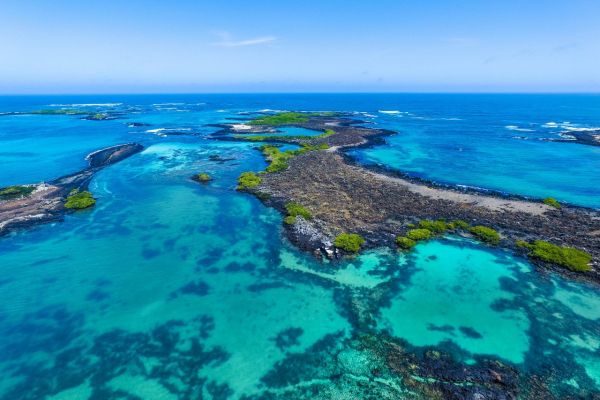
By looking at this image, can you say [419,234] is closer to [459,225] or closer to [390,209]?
[459,225]

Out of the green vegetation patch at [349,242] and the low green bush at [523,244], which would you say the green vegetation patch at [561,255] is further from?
the green vegetation patch at [349,242]

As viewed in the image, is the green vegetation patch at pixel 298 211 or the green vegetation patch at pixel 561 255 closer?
the green vegetation patch at pixel 561 255

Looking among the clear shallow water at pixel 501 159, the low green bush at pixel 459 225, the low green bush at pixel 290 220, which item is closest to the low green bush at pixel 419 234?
the low green bush at pixel 459 225

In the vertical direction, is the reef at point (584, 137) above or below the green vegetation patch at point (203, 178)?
above

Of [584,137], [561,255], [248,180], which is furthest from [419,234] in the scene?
[584,137]

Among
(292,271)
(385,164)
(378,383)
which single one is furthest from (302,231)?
(385,164)

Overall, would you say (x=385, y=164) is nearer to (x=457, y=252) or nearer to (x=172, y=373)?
(x=457, y=252)
